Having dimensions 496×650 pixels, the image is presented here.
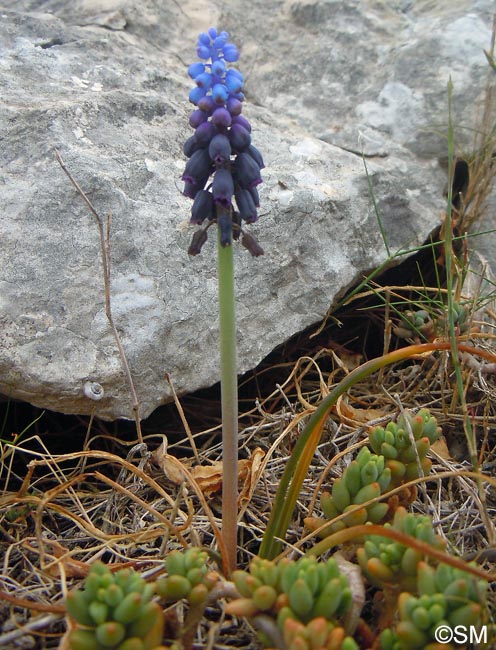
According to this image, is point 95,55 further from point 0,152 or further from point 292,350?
point 292,350

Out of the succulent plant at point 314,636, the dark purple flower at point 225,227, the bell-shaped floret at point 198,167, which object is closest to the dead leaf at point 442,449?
the succulent plant at point 314,636

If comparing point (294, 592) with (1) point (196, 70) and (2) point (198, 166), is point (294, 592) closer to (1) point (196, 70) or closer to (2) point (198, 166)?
(2) point (198, 166)

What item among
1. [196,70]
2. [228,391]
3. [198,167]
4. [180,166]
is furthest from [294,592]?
[180,166]

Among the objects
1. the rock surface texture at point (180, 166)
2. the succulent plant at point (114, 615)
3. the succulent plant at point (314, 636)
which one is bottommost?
the succulent plant at point (114, 615)

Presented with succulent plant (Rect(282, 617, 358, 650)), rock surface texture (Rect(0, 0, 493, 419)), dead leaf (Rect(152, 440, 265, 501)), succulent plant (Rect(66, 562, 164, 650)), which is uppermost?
rock surface texture (Rect(0, 0, 493, 419))

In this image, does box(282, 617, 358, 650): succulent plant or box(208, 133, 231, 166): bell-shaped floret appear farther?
box(208, 133, 231, 166): bell-shaped floret

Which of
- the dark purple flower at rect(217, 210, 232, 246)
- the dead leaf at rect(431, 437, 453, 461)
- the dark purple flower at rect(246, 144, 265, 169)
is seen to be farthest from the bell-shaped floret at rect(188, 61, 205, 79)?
the dead leaf at rect(431, 437, 453, 461)

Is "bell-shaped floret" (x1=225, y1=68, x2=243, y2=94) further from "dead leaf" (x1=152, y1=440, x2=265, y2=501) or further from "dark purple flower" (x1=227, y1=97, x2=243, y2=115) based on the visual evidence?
"dead leaf" (x1=152, y1=440, x2=265, y2=501)

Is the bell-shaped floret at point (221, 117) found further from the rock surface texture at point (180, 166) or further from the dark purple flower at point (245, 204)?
the rock surface texture at point (180, 166)
